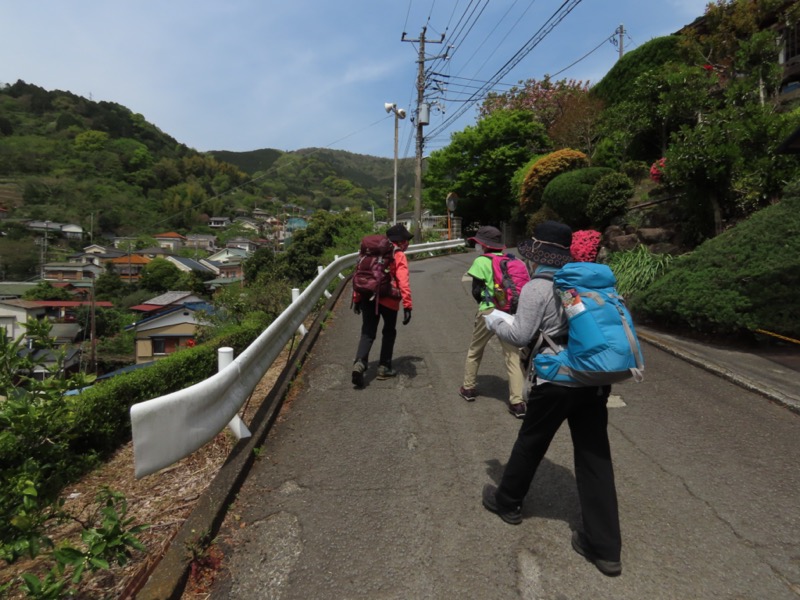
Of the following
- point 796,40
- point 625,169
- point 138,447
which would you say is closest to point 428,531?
point 138,447

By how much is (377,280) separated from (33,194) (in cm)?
12502

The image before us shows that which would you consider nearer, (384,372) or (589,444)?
(589,444)

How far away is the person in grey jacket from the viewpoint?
8.14 ft

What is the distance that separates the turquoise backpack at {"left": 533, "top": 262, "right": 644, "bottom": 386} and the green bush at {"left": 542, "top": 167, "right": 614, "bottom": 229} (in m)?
10.7

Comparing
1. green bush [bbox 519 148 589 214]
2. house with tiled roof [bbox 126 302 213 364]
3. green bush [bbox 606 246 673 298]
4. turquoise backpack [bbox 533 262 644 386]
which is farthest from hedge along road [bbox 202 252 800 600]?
house with tiled roof [bbox 126 302 213 364]

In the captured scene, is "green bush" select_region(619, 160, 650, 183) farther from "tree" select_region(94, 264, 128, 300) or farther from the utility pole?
"tree" select_region(94, 264, 128, 300)

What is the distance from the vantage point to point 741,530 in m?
2.82

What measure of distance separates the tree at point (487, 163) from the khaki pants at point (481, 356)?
63.4ft

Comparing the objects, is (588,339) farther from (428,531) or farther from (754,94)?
(754,94)

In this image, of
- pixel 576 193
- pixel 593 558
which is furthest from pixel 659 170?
pixel 593 558

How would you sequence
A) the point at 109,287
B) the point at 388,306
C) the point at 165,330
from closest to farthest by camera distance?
1. the point at 388,306
2. the point at 165,330
3. the point at 109,287

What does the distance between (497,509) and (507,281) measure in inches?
77.6

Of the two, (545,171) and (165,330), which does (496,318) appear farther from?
(165,330)

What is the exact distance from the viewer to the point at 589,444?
2527 mm
